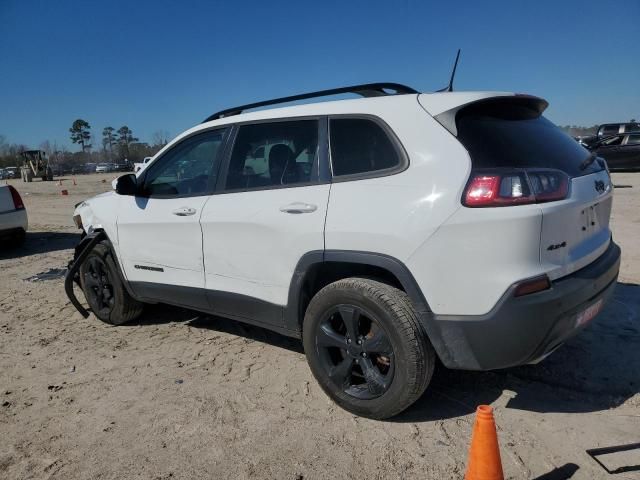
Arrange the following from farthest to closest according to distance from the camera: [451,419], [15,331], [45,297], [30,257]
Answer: [30,257]
[45,297]
[15,331]
[451,419]

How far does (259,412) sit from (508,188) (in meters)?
1.97

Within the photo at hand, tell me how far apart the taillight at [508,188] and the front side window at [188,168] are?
1968 millimetres

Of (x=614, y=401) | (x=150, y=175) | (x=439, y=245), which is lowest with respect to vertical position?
(x=614, y=401)

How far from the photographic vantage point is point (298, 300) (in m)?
3.12

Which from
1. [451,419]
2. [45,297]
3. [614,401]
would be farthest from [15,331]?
[614,401]

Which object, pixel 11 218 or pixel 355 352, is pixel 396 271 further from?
pixel 11 218

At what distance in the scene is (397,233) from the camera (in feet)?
8.43

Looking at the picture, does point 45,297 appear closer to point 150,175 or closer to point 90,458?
point 150,175

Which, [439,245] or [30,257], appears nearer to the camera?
[439,245]

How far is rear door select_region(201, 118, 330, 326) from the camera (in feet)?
9.89

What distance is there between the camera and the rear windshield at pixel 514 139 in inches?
99.6

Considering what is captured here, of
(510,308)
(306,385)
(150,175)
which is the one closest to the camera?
(510,308)

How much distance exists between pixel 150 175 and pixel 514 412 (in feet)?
10.7

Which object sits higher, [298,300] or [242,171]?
[242,171]
